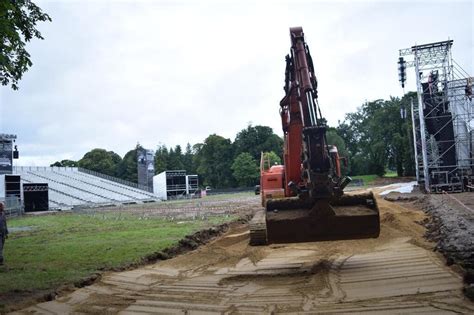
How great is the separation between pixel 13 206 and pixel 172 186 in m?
31.3

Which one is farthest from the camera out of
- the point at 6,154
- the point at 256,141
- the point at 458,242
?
the point at 256,141

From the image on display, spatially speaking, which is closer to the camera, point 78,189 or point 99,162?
point 78,189

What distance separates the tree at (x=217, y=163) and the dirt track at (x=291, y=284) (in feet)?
270

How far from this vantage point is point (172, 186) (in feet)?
218

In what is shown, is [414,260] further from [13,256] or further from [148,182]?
[148,182]

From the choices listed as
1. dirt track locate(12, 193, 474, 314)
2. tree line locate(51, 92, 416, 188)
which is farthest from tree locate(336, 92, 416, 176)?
dirt track locate(12, 193, 474, 314)

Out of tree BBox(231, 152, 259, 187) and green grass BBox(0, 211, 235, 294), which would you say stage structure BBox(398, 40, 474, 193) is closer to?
green grass BBox(0, 211, 235, 294)

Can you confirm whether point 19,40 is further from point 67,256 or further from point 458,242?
point 458,242

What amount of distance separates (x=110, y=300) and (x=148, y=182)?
6092 centimetres

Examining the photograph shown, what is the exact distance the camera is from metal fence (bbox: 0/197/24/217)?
35.1 metres

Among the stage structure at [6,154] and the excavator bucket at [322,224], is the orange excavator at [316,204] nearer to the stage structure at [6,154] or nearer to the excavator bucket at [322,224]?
the excavator bucket at [322,224]

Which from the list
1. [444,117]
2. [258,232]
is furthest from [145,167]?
[258,232]

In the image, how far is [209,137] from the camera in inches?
4001

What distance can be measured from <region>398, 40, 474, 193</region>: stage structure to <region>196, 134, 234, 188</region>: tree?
65096 millimetres
